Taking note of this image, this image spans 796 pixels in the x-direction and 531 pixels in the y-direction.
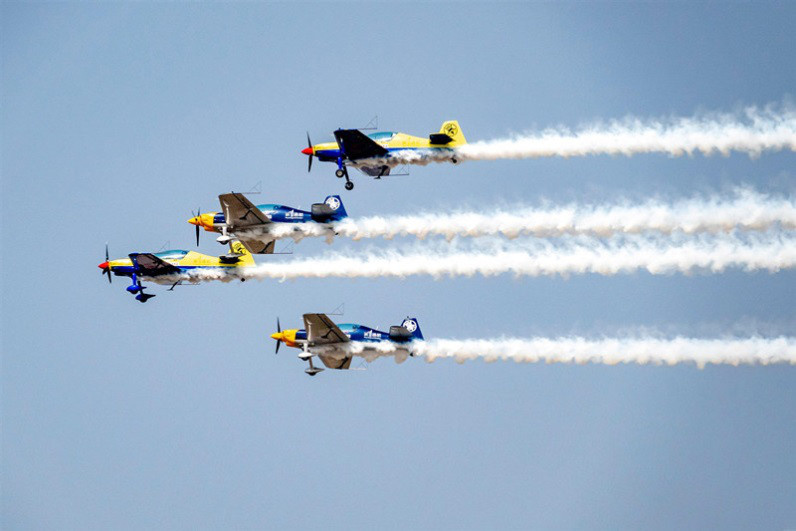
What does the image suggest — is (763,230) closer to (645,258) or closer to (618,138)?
(645,258)

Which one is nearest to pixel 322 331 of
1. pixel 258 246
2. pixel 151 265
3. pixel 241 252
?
pixel 258 246

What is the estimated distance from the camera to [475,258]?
64062mm

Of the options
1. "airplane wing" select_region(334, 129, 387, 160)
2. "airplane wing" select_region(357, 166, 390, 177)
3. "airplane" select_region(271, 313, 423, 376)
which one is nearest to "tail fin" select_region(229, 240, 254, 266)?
"airplane" select_region(271, 313, 423, 376)

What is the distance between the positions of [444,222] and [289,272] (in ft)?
26.3

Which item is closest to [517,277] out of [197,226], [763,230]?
[763,230]

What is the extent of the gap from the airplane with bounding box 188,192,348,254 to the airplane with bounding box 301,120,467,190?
143 cm

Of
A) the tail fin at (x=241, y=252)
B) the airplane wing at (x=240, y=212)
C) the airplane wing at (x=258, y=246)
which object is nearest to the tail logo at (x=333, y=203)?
the airplane wing at (x=240, y=212)

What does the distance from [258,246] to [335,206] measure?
4.64 m

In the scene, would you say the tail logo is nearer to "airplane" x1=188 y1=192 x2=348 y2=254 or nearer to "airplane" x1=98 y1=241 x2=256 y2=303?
"airplane" x1=188 y1=192 x2=348 y2=254

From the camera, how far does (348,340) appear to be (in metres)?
66.2

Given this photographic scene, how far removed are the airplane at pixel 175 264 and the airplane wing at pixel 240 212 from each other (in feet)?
8.30

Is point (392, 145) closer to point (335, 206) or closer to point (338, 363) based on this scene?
point (335, 206)

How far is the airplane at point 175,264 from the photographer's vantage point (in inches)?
2734

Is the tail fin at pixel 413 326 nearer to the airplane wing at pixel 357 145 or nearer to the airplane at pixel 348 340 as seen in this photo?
the airplane at pixel 348 340
